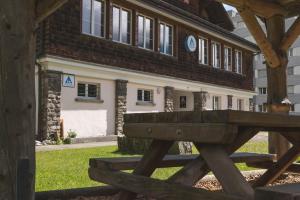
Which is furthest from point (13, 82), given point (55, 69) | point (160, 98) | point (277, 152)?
point (160, 98)

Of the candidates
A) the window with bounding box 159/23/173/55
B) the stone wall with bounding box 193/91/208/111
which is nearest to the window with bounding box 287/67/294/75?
the stone wall with bounding box 193/91/208/111

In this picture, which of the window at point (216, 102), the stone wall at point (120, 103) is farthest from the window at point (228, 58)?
the stone wall at point (120, 103)

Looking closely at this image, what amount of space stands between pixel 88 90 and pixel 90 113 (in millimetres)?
851

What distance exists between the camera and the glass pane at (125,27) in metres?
18.3

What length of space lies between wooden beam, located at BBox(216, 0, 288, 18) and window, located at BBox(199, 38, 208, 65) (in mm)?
16260

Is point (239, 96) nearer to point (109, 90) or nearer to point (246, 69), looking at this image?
point (246, 69)

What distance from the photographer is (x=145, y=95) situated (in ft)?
65.9

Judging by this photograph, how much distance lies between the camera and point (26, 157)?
3.38 m

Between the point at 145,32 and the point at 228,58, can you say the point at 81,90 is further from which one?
the point at 228,58

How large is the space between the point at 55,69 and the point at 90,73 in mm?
1682

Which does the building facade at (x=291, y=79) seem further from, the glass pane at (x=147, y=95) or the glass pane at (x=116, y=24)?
the glass pane at (x=116, y=24)

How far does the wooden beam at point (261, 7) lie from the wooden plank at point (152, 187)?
3997 millimetres

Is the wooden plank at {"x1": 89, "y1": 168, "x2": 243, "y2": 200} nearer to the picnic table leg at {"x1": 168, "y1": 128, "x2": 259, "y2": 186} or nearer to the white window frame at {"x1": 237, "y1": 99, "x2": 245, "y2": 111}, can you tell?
the picnic table leg at {"x1": 168, "y1": 128, "x2": 259, "y2": 186}

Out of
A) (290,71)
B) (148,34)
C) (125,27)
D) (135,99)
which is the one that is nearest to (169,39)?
(148,34)
